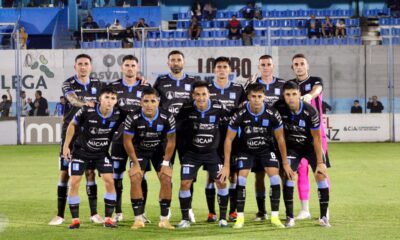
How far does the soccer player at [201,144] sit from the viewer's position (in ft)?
36.8

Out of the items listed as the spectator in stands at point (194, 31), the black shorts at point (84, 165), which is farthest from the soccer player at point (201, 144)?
the spectator in stands at point (194, 31)

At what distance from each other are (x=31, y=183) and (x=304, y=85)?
704 centimetres

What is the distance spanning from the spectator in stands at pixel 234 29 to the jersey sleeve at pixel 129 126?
21.4 m

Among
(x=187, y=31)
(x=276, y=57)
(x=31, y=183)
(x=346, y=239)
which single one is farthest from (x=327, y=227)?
(x=187, y=31)

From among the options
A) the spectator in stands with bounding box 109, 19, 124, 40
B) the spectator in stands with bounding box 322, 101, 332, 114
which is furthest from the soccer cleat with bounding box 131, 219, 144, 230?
the spectator in stands with bounding box 109, 19, 124, 40

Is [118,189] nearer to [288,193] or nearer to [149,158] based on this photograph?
[149,158]

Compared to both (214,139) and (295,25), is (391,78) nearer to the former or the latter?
(295,25)

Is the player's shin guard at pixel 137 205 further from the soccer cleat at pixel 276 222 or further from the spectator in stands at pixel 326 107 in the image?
the spectator in stands at pixel 326 107

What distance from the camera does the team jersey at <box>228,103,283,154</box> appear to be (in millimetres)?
11125

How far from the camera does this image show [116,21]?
3353cm

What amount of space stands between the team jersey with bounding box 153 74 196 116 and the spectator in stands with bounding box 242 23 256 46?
18.2m

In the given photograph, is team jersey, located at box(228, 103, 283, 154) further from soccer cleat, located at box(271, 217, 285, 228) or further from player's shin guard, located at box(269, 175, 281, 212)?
soccer cleat, located at box(271, 217, 285, 228)

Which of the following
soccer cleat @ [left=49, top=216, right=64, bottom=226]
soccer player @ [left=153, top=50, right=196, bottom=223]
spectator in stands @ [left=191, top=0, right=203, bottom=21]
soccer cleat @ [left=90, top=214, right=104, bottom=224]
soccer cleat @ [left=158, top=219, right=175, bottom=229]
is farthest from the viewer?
spectator in stands @ [left=191, top=0, right=203, bottom=21]

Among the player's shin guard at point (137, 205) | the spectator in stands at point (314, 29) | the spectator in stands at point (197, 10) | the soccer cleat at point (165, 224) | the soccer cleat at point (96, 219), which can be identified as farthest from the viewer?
the spectator in stands at point (197, 10)
